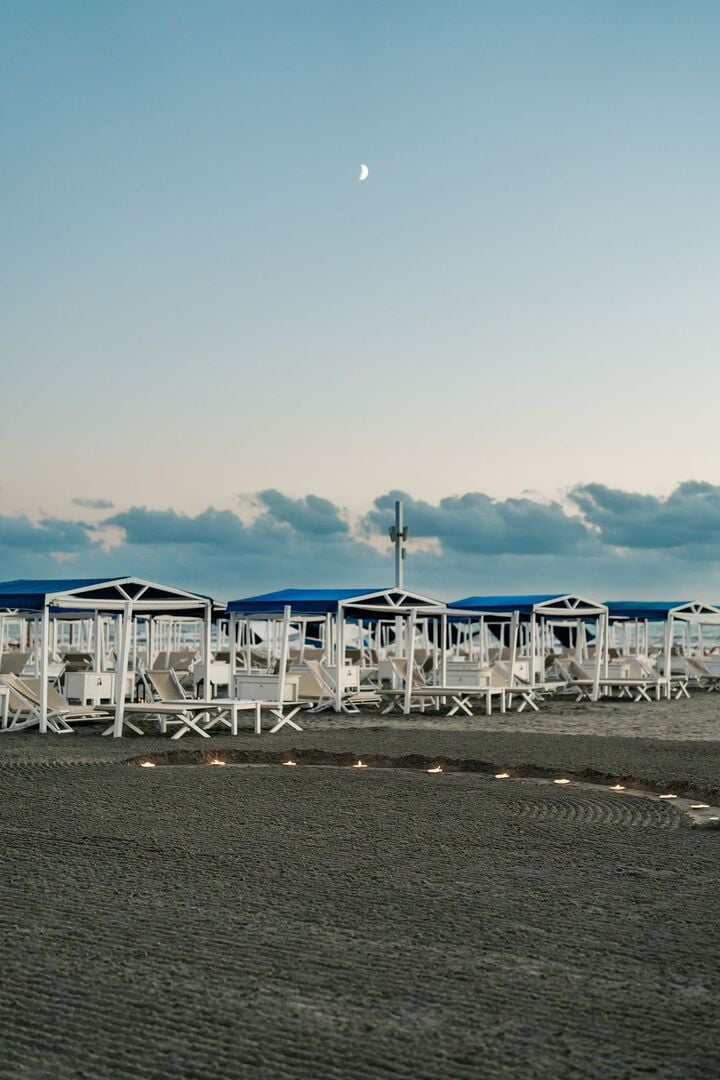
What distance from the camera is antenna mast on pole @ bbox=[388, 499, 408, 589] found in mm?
38272

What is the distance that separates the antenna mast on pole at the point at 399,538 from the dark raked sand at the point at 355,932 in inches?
1052

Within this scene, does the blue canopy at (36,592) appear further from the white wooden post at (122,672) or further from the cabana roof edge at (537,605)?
the cabana roof edge at (537,605)

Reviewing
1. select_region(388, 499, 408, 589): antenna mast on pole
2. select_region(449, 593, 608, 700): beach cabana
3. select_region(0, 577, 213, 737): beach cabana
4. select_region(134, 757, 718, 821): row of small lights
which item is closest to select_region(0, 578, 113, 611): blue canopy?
select_region(0, 577, 213, 737): beach cabana

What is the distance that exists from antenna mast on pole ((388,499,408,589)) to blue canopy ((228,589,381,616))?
47.4 feet

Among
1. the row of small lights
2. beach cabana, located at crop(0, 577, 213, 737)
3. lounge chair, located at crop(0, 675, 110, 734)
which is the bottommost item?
the row of small lights

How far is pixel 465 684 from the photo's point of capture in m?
26.3

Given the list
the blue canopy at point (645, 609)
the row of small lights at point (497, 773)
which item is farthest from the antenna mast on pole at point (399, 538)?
the row of small lights at point (497, 773)

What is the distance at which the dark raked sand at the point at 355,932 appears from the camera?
4.19m

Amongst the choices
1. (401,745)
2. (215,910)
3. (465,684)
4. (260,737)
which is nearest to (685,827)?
(215,910)

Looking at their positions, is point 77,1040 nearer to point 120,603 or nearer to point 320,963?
point 320,963

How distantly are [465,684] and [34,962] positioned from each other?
21.4 metres

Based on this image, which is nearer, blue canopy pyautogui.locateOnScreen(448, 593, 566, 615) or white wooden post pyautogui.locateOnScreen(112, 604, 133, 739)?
white wooden post pyautogui.locateOnScreen(112, 604, 133, 739)

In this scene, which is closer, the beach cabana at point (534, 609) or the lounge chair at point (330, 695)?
the lounge chair at point (330, 695)

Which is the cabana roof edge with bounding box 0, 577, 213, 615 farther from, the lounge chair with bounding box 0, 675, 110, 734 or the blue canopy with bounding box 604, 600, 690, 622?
the blue canopy with bounding box 604, 600, 690, 622
